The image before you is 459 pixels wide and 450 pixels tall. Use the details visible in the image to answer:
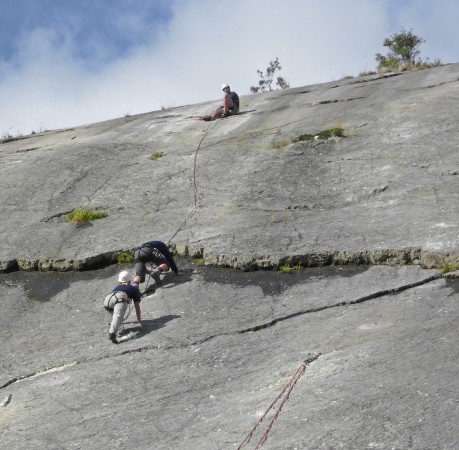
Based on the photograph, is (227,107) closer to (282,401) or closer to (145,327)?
(145,327)

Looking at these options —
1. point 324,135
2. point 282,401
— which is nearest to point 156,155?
point 324,135

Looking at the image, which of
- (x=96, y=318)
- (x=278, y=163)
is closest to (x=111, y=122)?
(x=278, y=163)

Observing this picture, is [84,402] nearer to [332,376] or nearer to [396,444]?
[332,376]

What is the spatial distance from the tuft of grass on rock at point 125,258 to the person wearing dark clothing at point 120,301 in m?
2.08

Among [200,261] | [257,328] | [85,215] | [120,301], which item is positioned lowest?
[257,328]

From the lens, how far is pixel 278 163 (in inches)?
711

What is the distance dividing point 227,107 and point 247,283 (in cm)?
1040

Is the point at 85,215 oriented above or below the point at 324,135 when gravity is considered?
below

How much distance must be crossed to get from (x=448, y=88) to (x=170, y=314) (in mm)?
11575

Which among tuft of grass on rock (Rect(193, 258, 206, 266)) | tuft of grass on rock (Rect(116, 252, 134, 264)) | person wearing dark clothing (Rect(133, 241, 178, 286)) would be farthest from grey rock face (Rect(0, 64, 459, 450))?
person wearing dark clothing (Rect(133, 241, 178, 286))

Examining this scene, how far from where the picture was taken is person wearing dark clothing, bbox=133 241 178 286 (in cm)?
1402

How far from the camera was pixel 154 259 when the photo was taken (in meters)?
14.2

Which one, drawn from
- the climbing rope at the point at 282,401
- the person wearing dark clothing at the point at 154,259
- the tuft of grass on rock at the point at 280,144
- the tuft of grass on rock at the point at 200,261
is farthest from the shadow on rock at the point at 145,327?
the tuft of grass on rock at the point at 280,144

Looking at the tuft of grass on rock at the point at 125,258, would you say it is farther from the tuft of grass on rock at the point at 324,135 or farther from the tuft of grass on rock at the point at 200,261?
the tuft of grass on rock at the point at 324,135
